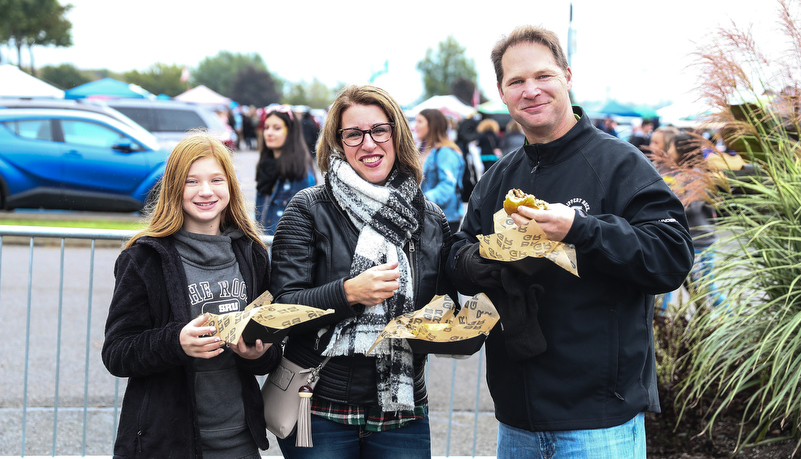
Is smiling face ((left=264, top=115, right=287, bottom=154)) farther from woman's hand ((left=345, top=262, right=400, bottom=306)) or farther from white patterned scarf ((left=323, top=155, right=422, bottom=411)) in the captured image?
woman's hand ((left=345, top=262, right=400, bottom=306))

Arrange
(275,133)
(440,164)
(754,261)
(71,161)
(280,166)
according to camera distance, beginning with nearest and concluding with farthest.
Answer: (754,261) < (280,166) < (275,133) < (440,164) < (71,161)

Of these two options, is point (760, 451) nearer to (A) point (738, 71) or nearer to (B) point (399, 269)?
(A) point (738, 71)

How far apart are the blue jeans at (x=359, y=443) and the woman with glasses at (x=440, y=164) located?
413cm

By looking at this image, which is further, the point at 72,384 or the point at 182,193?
the point at 72,384

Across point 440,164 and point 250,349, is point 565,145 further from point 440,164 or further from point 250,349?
point 440,164

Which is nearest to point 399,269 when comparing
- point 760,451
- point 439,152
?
point 760,451

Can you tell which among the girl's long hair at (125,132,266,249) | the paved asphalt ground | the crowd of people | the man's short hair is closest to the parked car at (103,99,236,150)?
the paved asphalt ground

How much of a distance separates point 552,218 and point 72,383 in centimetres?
444

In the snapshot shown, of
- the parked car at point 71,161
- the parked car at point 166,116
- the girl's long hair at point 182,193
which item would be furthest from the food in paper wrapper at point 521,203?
the parked car at point 166,116

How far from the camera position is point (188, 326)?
199 cm

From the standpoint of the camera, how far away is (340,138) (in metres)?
2.29

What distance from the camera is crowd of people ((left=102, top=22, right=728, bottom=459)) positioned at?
76.5 inches

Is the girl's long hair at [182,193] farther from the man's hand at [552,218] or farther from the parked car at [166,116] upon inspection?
the parked car at [166,116]

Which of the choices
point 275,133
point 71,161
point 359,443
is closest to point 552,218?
point 359,443
